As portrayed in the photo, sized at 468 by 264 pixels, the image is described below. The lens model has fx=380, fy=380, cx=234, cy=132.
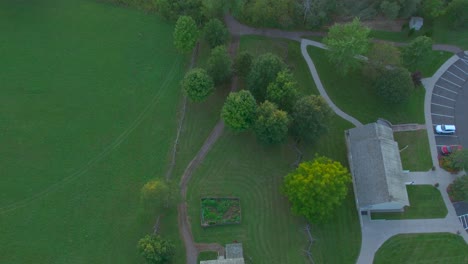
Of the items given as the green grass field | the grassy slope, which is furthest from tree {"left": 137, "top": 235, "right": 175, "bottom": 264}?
the green grass field

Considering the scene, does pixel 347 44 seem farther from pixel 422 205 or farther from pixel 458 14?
pixel 422 205

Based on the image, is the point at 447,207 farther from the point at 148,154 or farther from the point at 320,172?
the point at 148,154

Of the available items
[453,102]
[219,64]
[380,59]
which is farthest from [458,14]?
[219,64]

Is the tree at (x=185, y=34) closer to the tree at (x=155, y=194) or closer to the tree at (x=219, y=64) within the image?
the tree at (x=219, y=64)

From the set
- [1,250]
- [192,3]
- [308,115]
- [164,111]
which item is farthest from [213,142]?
[1,250]

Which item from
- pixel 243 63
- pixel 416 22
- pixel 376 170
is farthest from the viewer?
pixel 416 22

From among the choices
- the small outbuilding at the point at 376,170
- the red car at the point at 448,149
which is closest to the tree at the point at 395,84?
the small outbuilding at the point at 376,170

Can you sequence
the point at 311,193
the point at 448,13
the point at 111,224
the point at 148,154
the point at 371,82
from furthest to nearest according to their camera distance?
the point at 448,13 < the point at 371,82 < the point at 148,154 < the point at 111,224 < the point at 311,193
